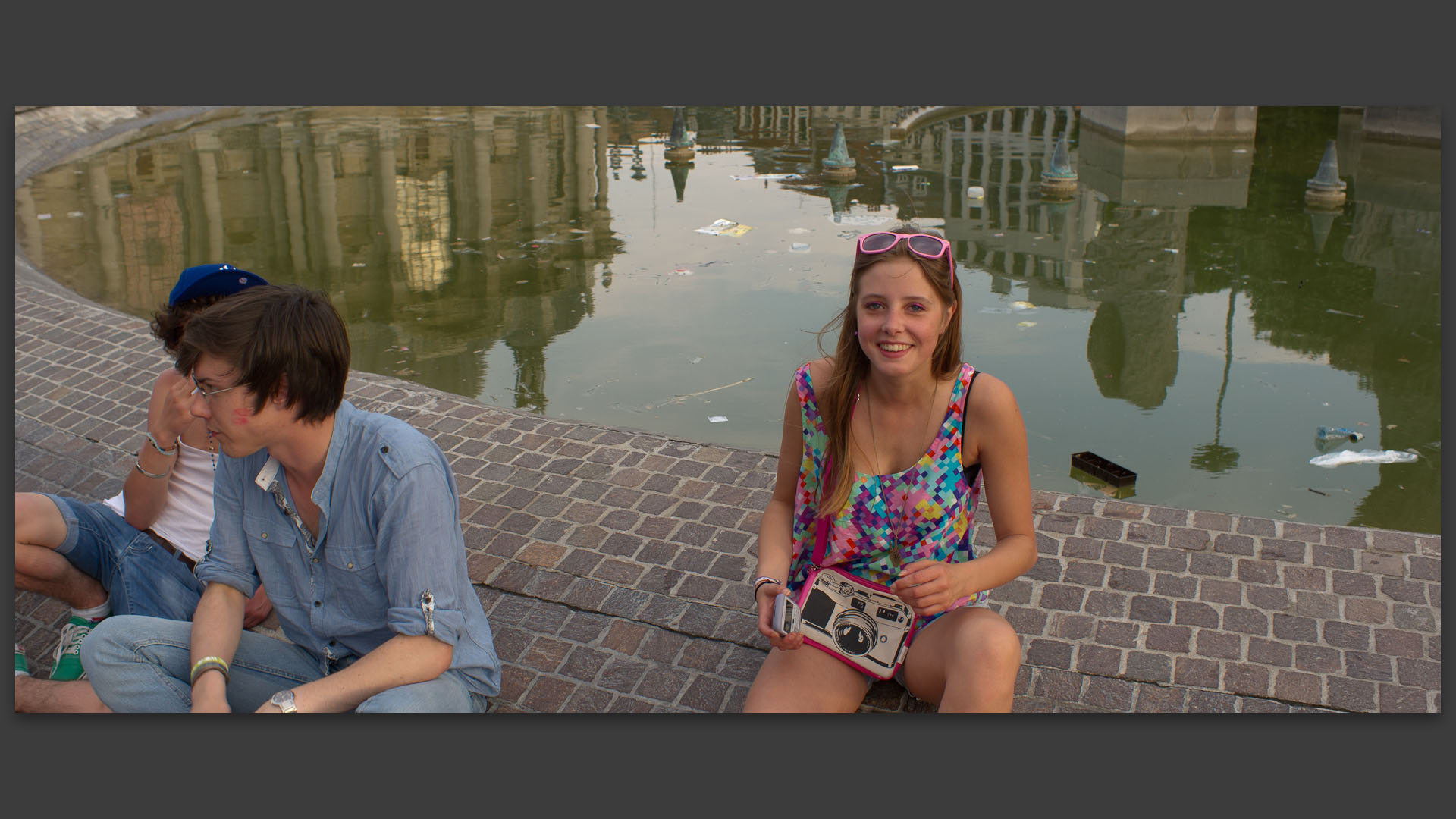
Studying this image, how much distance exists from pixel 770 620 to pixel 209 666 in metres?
1.64

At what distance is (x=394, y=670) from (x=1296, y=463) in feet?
17.8

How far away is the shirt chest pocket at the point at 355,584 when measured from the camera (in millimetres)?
3291

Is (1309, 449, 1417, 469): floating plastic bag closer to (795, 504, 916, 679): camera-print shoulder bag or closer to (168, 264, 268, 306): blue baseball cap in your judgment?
(795, 504, 916, 679): camera-print shoulder bag

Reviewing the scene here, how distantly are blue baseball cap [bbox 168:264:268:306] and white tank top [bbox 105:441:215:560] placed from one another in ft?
2.55

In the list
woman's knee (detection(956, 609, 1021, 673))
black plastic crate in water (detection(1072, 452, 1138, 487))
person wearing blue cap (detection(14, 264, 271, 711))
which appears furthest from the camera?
black plastic crate in water (detection(1072, 452, 1138, 487))

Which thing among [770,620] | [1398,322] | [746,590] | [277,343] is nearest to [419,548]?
[277,343]

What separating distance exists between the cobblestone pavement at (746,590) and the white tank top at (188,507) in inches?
31.1

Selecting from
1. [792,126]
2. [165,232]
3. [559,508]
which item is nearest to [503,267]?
[165,232]

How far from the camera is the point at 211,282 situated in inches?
136

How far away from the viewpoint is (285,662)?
3.50 meters

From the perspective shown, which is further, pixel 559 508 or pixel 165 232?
pixel 165 232

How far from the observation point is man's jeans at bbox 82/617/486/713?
10.9 ft

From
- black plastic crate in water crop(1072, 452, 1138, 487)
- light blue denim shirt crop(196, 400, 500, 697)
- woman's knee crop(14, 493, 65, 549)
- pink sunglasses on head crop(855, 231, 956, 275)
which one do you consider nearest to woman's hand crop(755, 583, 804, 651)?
light blue denim shirt crop(196, 400, 500, 697)

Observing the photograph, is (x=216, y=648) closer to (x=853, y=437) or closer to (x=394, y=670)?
(x=394, y=670)
